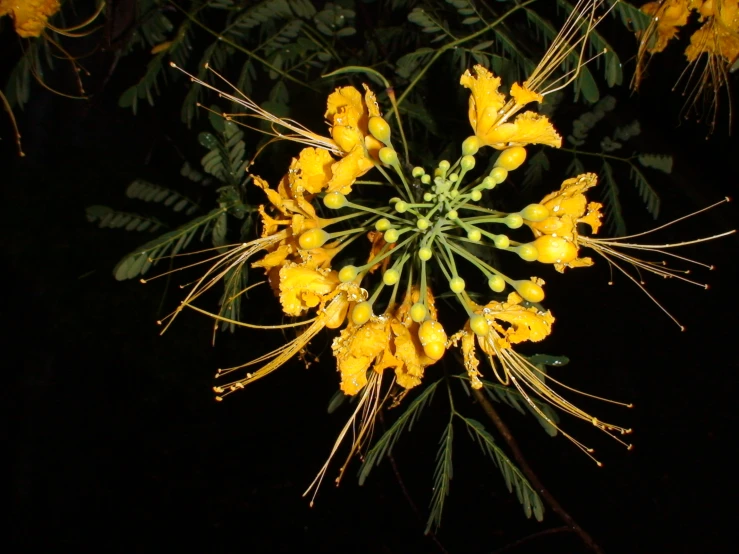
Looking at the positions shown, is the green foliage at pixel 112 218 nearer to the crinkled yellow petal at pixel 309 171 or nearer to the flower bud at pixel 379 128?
the crinkled yellow petal at pixel 309 171

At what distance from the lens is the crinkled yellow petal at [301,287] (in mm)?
976

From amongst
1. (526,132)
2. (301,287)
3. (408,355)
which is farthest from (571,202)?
(301,287)

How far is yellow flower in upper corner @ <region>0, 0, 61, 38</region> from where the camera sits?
1.41m

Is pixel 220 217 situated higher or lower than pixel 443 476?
higher

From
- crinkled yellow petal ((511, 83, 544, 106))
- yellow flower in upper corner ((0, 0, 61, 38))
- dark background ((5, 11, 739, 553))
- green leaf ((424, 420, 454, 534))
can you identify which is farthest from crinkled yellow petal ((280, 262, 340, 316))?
yellow flower in upper corner ((0, 0, 61, 38))

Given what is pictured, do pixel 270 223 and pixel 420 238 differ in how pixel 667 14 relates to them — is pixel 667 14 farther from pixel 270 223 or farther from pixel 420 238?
pixel 270 223

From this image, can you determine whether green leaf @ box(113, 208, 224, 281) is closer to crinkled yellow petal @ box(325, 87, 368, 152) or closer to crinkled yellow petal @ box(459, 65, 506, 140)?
crinkled yellow petal @ box(325, 87, 368, 152)

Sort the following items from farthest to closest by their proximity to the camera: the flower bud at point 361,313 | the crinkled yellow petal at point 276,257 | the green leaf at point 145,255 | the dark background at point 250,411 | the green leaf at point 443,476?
the dark background at point 250,411 → the green leaf at point 443,476 → the green leaf at point 145,255 → the crinkled yellow petal at point 276,257 → the flower bud at point 361,313

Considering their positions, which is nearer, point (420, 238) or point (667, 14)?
point (420, 238)

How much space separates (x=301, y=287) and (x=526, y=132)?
1.71ft

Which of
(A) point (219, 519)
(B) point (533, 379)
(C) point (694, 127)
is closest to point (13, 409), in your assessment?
(A) point (219, 519)

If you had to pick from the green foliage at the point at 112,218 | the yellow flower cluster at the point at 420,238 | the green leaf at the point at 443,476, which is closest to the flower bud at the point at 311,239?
the yellow flower cluster at the point at 420,238

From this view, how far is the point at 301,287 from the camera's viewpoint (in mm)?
993

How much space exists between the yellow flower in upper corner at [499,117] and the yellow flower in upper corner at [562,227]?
10cm
